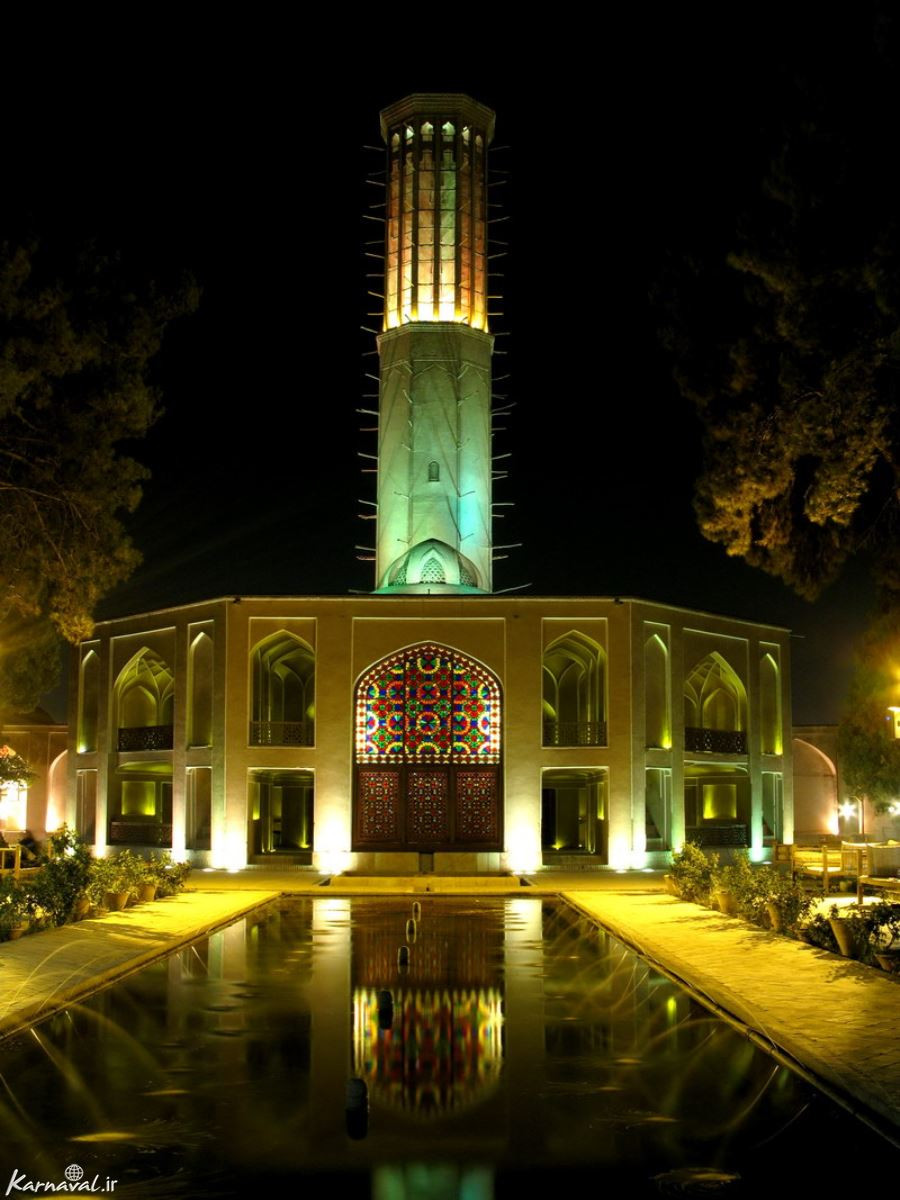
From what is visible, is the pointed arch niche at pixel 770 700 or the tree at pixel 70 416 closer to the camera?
the tree at pixel 70 416

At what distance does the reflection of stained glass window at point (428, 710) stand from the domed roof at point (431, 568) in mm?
3716

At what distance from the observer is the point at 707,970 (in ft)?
42.2

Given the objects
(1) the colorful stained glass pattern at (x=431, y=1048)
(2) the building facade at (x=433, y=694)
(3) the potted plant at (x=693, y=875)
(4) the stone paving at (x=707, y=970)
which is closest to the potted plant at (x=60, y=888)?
(4) the stone paving at (x=707, y=970)

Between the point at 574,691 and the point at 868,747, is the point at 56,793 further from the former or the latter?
the point at 868,747

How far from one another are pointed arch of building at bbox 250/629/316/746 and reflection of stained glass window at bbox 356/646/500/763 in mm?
1359

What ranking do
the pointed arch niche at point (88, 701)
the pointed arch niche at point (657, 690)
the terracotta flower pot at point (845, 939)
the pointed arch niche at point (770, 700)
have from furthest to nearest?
the pointed arch niche at point (88, 701)
the pointed arch niche at point (770, 700)
the pointed arch niche at point (657, 690)
the terracotta flower pot at point (845, 939)

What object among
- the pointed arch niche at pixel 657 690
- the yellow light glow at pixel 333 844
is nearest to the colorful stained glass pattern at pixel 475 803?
the yellow light glow at pixel 333 844

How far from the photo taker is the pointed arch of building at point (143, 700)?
3334 cm

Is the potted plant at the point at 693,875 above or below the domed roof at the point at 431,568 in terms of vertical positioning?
below

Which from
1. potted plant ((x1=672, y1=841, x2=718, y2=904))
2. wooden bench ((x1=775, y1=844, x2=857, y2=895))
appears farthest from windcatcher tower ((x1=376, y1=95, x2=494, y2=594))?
potted plant ((x1=672, y1=841, x2=718, y2=904))

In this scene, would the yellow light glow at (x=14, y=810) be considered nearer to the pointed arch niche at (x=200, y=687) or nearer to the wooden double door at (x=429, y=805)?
the pointed arch niche at (x=200, y=687)

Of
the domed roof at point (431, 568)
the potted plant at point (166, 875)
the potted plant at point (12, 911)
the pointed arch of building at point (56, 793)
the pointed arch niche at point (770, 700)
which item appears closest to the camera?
the potted plant at point (12, 911)

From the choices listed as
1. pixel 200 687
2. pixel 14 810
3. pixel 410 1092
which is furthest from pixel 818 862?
pixel 410 1092

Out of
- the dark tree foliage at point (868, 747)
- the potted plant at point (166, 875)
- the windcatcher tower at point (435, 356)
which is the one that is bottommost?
the potted plant at point (166, 875)
